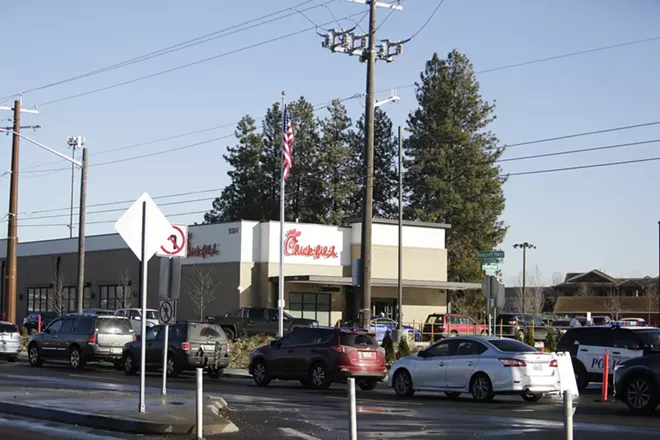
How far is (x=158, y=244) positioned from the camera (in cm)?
1606

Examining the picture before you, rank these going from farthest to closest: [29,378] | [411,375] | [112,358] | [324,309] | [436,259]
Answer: [436,259] → [324,309] → [112,358] → [29,378] → [411,375]

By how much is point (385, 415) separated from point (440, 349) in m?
5.43

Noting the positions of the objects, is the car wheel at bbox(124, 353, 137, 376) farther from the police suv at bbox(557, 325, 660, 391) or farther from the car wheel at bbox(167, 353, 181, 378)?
the police suv at bbox(557, 325, 660, 391)

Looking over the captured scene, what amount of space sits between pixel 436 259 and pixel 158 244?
47.9 metres

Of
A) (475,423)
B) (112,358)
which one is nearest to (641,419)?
(475,423)

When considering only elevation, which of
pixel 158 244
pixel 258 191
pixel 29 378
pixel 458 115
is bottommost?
pixel 29 378

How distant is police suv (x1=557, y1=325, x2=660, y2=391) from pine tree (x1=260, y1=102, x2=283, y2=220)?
60.5 m

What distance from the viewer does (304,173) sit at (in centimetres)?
8519

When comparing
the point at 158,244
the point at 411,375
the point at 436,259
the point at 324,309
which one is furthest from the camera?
the point at 436,259

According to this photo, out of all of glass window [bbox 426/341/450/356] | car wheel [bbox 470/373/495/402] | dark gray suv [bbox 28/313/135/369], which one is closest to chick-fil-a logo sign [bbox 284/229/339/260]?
dark gray suv [bbox 28/313/135/369]

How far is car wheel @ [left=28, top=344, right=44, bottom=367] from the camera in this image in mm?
33969

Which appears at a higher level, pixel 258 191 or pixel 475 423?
pixel 258 191

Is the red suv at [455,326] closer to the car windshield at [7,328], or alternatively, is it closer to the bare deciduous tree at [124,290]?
the bare deciduous tree at [124,290]

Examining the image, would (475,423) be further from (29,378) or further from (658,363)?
(29,378)
